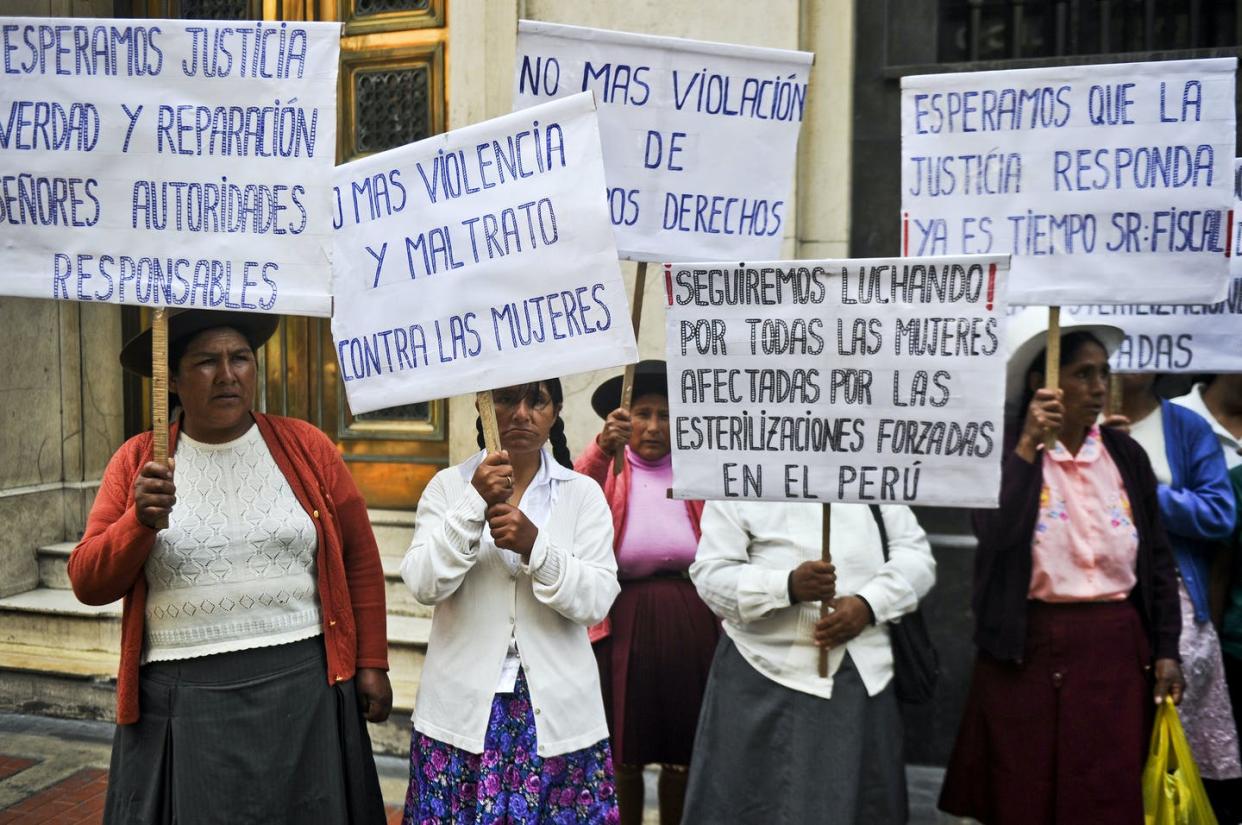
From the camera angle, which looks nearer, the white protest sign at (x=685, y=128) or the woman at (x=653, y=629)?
the white protest sign at (x=685, y=128)

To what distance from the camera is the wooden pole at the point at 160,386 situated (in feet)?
9.87

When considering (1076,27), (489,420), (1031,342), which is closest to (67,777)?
(489,420)

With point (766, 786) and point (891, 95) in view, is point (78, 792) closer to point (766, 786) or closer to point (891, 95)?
point (766, 786)

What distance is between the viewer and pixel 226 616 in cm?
315

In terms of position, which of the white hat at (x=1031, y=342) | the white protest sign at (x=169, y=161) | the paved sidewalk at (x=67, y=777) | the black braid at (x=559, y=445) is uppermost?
the white protest sign at (x=169, y=161)

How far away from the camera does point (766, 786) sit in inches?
144

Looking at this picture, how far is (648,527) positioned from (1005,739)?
1365 millimetres

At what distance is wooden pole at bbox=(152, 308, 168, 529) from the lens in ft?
9.87

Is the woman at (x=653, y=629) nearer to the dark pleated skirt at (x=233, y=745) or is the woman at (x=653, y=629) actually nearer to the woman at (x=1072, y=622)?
the woman at (x=1072, y=622)

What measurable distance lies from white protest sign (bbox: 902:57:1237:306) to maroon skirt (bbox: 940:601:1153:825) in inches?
39.2

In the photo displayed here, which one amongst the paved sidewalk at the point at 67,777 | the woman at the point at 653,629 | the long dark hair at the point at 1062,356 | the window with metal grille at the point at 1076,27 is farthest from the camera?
the window with metal grille at the point at 1076,27

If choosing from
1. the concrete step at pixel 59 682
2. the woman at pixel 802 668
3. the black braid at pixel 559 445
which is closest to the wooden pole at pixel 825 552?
the woman at pixel 802 668

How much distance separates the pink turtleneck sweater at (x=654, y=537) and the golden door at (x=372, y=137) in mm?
2737

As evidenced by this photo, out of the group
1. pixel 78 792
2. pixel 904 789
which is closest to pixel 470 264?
pixel 904 789
